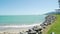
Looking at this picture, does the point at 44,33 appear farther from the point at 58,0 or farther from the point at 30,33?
the point at 58,0

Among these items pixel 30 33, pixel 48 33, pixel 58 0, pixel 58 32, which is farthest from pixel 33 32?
pixel 58 0

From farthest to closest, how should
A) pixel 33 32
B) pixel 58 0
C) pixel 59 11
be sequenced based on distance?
pixel 59 11 → pixel 58 0 → pixel 33 32

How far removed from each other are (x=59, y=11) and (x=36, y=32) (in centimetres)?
1553

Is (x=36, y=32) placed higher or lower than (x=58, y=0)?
lower

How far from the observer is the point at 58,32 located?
6.32m

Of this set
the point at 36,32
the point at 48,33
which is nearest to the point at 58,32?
the point at 48,33

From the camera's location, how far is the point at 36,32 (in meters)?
6.08

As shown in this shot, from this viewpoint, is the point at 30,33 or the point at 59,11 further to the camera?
the point at 59,11

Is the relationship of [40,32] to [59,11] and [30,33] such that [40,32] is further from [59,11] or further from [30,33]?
[59,11]

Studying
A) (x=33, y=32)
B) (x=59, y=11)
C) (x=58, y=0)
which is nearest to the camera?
(x=33, y=32)

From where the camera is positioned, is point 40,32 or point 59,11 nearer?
point 40,32

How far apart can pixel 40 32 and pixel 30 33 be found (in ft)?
1.37

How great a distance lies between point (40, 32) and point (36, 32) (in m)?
0.22

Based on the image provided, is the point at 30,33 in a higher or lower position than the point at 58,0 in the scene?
lower
